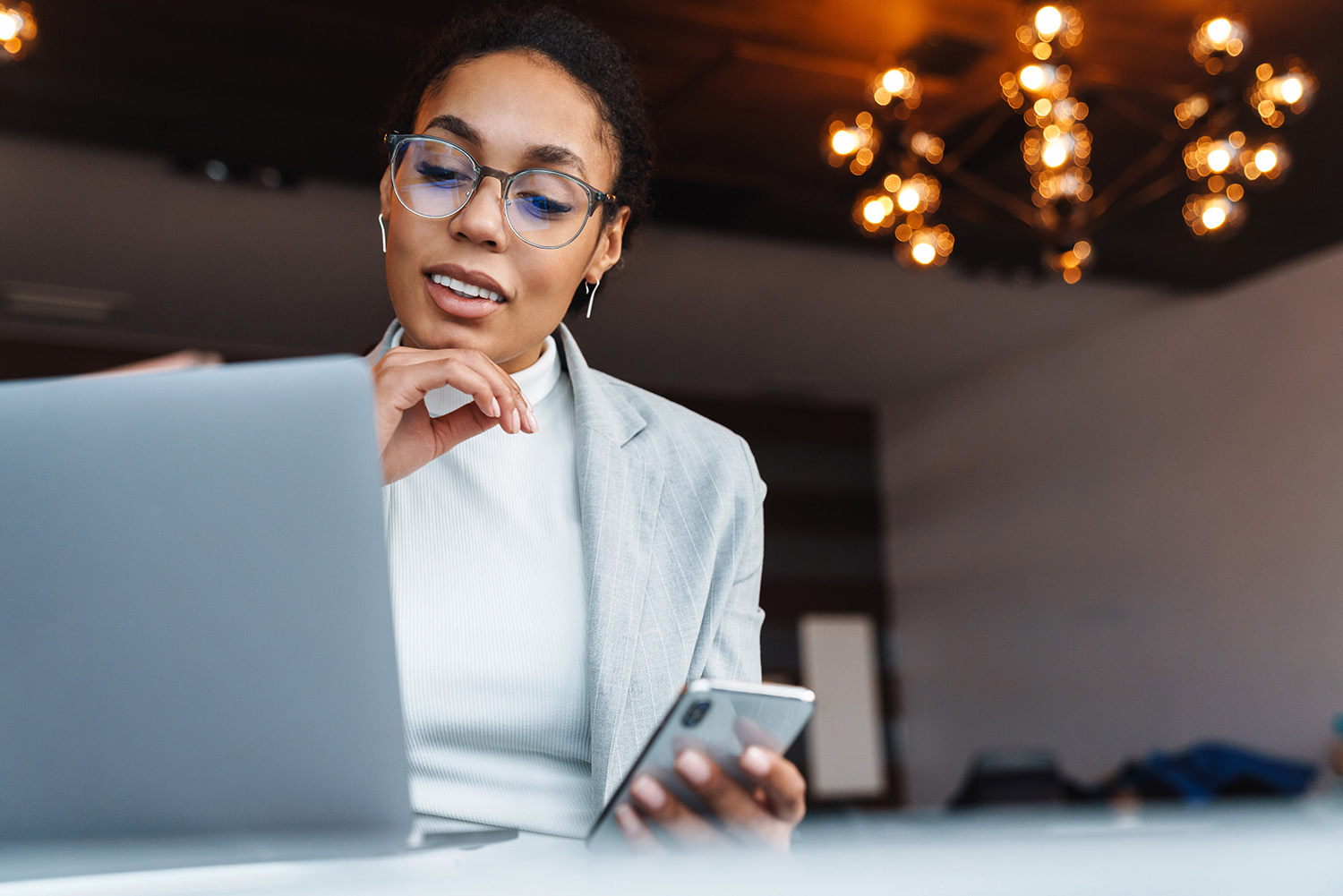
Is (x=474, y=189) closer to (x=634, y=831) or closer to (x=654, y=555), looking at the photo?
(x=654, y=555)

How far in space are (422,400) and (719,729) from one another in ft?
1.54

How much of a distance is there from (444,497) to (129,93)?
267 cm

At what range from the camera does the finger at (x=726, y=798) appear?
0.73 metres

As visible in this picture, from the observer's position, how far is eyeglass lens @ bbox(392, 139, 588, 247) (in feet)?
3.93

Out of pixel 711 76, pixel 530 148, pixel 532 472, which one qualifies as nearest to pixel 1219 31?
pixel 711 76

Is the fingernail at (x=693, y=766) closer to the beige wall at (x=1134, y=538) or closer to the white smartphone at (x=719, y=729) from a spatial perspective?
the white smartphone at (x=719, y=729)

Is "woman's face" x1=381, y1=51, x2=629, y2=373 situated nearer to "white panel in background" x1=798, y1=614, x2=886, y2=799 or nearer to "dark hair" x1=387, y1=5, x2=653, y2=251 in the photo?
"dark hair" x1=387, y1=5, x2=653, y2=251

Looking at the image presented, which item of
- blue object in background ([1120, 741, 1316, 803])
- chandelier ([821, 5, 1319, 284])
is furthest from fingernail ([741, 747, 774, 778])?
blue object in background ([1120, 741, 1316, 803])

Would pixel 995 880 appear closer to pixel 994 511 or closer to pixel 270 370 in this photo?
pixel 270 370

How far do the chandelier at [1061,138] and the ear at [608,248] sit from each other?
4.97 ft

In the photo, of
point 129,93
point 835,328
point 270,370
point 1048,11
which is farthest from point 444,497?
point 835,328

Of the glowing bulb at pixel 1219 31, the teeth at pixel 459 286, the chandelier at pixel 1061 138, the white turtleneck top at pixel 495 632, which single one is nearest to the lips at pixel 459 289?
the teeth at pixel 459 286

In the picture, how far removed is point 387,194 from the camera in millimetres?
1315

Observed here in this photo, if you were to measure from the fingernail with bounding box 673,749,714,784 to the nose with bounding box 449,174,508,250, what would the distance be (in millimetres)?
650
